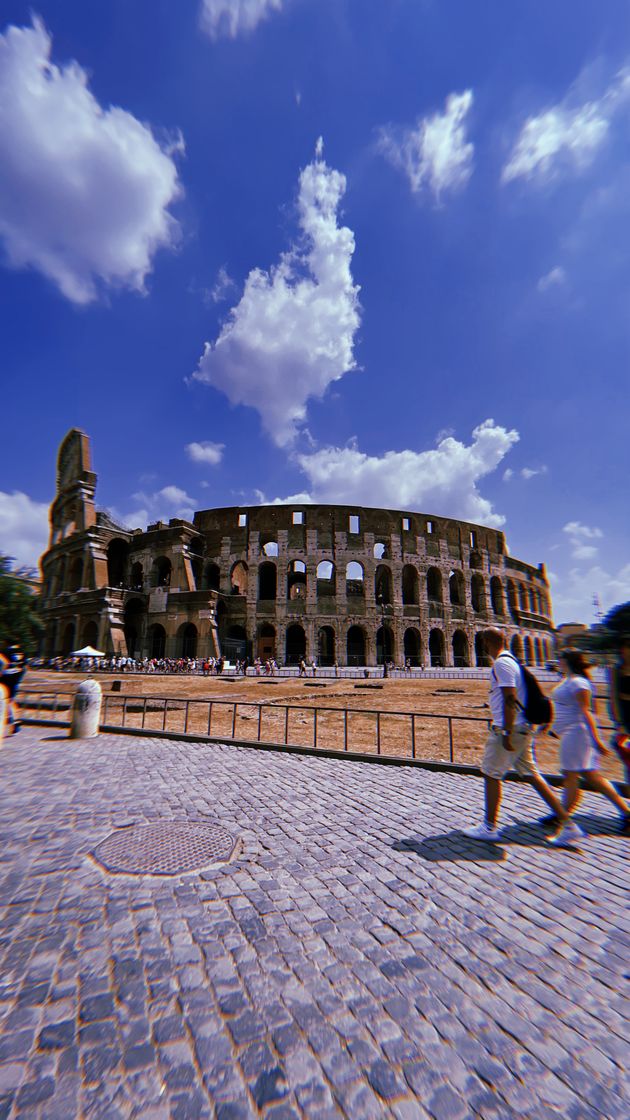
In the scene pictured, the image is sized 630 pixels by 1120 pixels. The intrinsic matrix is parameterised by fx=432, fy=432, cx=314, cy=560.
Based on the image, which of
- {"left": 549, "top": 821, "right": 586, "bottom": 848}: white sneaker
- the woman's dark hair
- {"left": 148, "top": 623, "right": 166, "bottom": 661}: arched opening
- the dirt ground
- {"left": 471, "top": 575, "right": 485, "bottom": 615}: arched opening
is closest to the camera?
{"left": 549, "top": 821, "right": 586, "bottom": 848}: white sneaker

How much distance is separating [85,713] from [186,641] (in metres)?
24.6

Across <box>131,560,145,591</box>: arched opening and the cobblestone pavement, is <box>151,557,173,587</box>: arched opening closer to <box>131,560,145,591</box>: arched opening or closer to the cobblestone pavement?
<box>131,560,145,591</box>: arched opening

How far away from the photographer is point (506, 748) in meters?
3.74

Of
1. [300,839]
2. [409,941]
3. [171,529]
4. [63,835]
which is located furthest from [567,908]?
[171,529]

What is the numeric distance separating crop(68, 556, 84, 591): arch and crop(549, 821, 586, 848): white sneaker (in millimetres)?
37527

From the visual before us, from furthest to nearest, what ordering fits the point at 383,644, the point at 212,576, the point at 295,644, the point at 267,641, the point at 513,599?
the point at 513,599
the point at 295,644
the point at 383,644
the point at 212,576
the point at 267,641

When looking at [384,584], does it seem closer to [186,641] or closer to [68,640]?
[186,641]

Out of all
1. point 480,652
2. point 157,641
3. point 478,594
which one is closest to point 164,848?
point 157,641

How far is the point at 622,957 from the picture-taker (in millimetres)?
2391

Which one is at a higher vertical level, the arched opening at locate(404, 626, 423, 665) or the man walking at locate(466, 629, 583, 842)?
the arched opening at locate(404, 626, 423, 665)

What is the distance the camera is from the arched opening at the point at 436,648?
36.7m

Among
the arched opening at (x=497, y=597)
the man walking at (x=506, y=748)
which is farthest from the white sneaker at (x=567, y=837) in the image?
the arched opening at (x=497, y=597)

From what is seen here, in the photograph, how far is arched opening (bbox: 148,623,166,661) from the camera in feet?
109

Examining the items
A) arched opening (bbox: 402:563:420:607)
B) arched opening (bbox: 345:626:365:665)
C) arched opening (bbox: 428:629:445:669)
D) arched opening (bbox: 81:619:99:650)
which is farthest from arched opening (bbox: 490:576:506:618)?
arched opening (bbox: 81:619:99:650)
